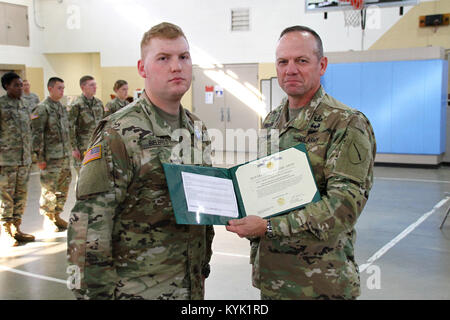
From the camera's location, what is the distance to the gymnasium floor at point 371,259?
4.07m

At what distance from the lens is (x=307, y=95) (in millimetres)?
2139

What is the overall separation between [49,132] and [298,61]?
4.89 metres

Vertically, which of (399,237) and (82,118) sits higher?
(82,118)

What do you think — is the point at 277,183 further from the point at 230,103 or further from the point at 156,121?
the point at 230,103

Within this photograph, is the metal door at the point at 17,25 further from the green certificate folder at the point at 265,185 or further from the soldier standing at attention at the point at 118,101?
the green certificate folder at the point at 265,185

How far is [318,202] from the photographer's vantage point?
1.89 m

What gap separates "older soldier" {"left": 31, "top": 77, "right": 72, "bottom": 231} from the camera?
19.7 ft

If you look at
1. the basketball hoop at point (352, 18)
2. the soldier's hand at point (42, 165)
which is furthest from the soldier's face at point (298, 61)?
the basketball hoop at point (352, 18)

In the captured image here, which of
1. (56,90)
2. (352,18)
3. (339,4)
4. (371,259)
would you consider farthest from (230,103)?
(371,259)

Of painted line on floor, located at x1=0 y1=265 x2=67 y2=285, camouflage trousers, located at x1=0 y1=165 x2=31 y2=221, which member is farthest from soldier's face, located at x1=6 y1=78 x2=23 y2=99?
painted line on floor, located at x1=0 y1=265 x2=67 y2=285

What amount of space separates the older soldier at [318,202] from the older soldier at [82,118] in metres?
5.02

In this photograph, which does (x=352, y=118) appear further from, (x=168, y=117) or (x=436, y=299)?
(x=436, y=299)

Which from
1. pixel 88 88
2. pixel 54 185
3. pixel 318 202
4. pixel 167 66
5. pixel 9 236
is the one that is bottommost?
pixel 9 236

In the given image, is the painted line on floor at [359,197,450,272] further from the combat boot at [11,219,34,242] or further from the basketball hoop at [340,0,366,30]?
the basketball hoop at [340,0,366,30]
